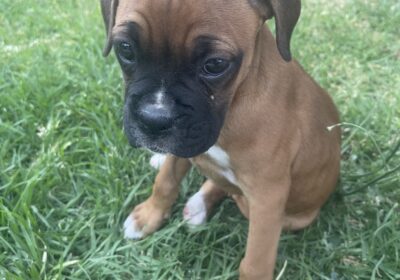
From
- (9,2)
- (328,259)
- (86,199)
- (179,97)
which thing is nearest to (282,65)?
(179,97)

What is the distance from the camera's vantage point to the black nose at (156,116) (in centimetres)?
286

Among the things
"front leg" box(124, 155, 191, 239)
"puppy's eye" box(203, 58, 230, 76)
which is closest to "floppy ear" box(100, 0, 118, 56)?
"puppy's eye" box(203, 58, 230, 76)

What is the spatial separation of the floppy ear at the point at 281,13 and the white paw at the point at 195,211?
4.50 ft

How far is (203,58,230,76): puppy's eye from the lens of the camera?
2818 millimetres

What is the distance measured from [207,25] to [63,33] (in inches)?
127

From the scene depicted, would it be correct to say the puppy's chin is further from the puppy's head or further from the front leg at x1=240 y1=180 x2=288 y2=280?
the front leg at x1=240 y1=180 x2=288 y2=280

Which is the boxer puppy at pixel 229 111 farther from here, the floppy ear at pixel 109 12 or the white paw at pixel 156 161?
the white paw at pixel 156 161

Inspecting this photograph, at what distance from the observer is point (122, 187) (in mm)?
4211

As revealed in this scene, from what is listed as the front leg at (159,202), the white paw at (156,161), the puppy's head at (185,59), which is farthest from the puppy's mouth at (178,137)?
the white paw at (156,161)

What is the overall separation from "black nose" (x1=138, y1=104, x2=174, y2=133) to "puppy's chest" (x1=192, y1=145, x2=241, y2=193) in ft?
1.75

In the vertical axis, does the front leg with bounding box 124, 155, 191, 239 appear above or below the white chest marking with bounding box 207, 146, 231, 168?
below

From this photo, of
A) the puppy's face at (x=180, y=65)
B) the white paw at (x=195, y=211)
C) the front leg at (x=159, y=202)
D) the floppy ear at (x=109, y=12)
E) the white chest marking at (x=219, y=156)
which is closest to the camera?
Result: the puppy's face at (x=180, y=65)

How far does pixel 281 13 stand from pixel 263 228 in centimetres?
113

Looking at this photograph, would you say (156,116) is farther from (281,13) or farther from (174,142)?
(281,13)
